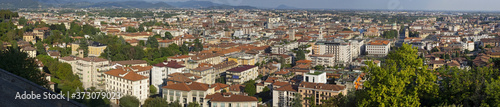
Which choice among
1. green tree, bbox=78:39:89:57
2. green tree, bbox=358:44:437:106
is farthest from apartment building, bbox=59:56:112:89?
green tree, bbox=358:44:437:106

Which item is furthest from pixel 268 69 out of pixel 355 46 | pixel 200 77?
pixel 355 46

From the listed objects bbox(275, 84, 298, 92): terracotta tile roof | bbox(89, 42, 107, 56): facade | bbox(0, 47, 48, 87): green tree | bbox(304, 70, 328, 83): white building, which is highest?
bbox(0, 47, 48, 87): green tree

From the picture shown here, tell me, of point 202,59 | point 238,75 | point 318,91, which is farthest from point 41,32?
point 318,91

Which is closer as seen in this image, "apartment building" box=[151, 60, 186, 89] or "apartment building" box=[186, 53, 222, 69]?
"apartment building" box=[151, 60, 186, 89]

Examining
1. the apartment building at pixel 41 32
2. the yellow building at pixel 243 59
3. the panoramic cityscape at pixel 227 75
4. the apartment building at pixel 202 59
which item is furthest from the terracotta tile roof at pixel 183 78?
the apartment building at pixel 41 32

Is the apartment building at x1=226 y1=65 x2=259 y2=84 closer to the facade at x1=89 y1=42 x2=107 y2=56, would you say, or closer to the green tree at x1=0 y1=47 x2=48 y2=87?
the green tree at x1=0 y1=47 x2=48 y2=87

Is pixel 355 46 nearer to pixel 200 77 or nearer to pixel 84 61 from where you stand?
pixel 200 77

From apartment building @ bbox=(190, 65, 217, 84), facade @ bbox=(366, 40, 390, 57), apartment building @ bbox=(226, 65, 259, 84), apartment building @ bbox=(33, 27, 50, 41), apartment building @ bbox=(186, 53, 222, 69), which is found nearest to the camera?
apartment building @ bbox=(190, 65, 217, 84)

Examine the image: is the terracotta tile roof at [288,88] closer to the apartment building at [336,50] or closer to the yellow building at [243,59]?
the yellow building at [243,59]
